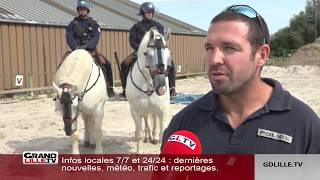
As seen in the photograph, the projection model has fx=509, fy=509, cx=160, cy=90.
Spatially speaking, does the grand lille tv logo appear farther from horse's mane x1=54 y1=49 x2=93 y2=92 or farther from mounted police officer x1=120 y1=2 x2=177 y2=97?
mounted police officer x1=120 y1=2 x2=177 y2=97

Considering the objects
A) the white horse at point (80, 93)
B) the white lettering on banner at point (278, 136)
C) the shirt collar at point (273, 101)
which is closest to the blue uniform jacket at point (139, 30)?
the white horse at point (80, 93)

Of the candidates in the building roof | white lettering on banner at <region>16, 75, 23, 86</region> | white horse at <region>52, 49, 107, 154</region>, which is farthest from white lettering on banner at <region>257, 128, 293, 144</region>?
the building roof

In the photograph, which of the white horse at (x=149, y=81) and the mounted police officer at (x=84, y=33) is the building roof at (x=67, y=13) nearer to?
the mounted police officer at (x=84, y=33)

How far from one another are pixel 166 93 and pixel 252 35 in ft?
18.9

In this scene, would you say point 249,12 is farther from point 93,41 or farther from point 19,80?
point 19,80

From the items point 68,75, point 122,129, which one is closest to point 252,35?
point 68,75

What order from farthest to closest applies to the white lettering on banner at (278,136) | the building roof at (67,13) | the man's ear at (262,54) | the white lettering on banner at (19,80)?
the building roof at (67,13), the white lettering on banner at (19,80), the man's ear at (262,54), the white lettering on banner at (278,136)

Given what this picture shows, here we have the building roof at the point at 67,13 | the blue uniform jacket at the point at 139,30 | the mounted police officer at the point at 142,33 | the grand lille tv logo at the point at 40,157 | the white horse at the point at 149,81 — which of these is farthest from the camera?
the building roof at the point at 67,13

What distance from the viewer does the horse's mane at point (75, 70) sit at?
278 inches

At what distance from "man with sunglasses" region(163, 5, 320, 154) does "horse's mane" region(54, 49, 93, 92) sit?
5.13 m

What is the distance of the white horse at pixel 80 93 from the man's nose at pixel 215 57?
5.00 meters

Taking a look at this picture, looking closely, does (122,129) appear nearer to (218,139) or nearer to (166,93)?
(166,93)

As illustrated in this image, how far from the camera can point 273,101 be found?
2.07 meters

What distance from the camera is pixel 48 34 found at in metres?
20.8
